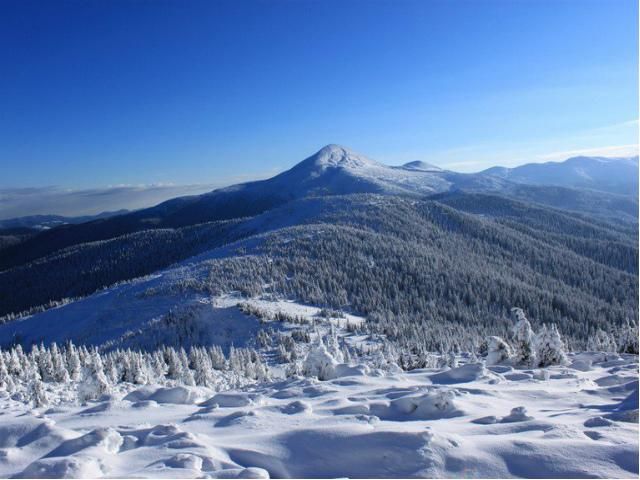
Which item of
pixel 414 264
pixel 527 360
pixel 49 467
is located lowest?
pixel 414 264

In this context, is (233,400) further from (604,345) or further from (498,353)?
(604,345)

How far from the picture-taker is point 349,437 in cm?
1134

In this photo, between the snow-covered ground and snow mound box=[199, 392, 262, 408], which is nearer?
the snow-covered ground

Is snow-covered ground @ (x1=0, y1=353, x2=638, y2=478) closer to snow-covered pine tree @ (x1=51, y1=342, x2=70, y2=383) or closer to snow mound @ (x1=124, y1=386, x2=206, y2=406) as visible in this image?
snow mound @ (x1=124, y1=386, x2=206, y2=406)

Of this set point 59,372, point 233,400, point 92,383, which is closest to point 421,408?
point 233,400

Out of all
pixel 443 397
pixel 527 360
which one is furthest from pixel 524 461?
pixel 527 360

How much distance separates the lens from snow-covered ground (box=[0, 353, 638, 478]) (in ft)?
32.2

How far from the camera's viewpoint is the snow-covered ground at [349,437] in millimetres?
9812

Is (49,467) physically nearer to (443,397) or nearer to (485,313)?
(443,397)

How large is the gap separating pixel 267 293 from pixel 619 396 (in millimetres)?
134186

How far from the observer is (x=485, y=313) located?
152 metres

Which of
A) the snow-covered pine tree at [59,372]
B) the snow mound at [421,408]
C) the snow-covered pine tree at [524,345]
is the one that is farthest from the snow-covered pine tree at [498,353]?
the snow-covered pine tree at [59,372]

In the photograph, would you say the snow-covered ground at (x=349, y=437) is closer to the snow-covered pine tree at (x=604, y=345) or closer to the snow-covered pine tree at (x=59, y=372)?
the snow-covered pine tree at (x=604, y=345)

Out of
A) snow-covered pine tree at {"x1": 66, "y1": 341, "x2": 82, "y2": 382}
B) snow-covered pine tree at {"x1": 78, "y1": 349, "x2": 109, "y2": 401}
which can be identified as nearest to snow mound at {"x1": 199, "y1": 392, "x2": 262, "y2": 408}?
snow-covered pine tree at {"x1": 78, "y1": 349, "x2": 109, "y2": 401}
